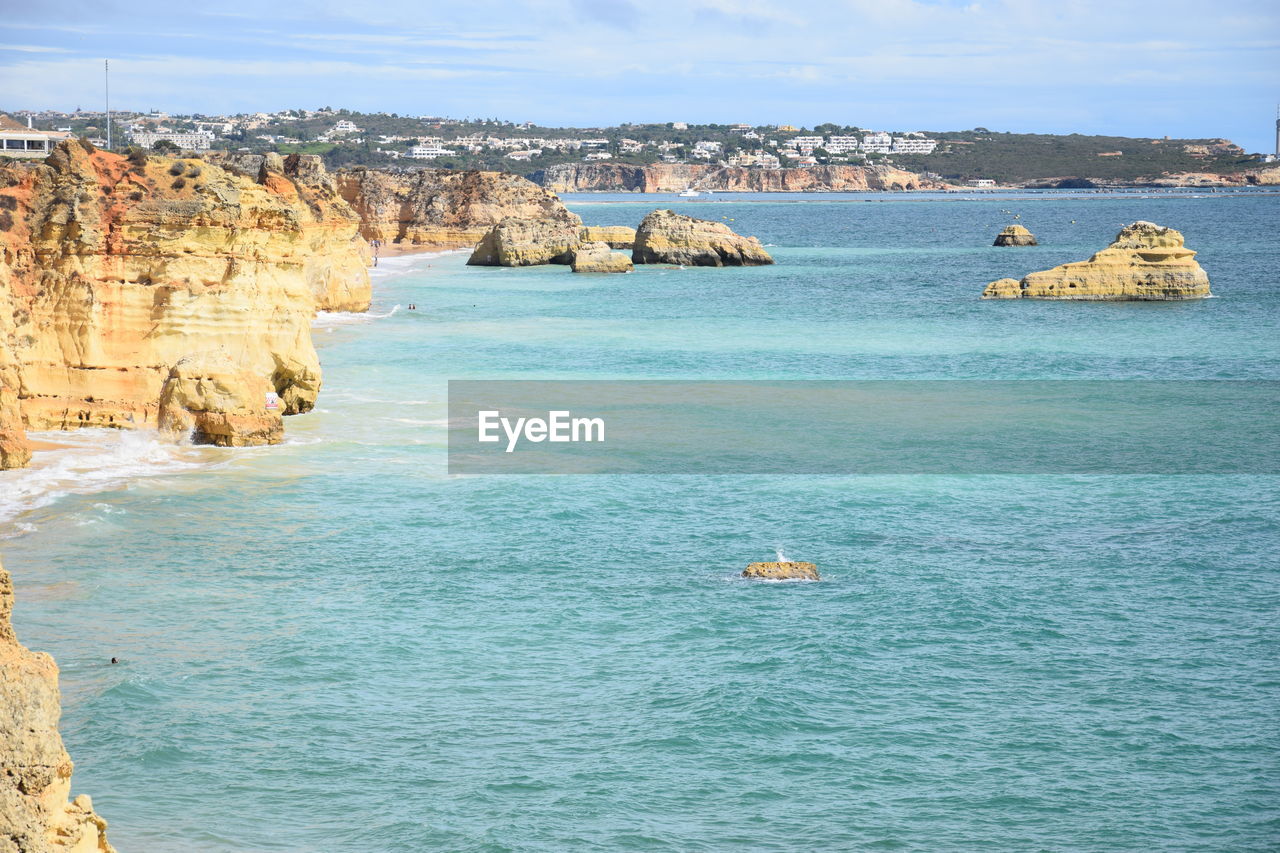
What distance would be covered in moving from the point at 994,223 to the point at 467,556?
16386 cm

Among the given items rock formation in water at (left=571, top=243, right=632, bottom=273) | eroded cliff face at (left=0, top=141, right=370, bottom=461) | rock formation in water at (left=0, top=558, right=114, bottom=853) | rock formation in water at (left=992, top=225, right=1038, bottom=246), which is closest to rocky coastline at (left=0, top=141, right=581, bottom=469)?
eroded cliff face at (left=0, top=141, right=370, bottom=461)

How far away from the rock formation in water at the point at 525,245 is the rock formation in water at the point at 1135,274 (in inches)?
1408

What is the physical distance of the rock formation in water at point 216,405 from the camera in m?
28.0

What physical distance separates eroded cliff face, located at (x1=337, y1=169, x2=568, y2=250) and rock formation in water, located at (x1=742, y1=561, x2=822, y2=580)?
9703 centimetres

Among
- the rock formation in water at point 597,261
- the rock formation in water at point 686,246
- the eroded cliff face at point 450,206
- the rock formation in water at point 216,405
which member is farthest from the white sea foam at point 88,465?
the eroded cliff face at point 450,206

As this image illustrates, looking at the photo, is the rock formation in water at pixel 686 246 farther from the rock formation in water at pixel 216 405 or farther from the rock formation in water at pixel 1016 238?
the rock formation in water at pixel 216 405

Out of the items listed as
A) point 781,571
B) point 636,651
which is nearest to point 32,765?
point 636,651

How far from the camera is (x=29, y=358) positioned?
28578mm

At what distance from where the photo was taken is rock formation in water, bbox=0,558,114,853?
819cm

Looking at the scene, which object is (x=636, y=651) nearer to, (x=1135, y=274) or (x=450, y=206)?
(x=1135, y=274)

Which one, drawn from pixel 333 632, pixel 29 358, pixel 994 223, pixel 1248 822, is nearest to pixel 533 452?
pixel 29 358

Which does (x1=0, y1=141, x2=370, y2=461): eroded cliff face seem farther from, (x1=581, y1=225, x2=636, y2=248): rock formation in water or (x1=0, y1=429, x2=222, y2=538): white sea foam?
(x1=581, y1=225, x2=636, y2=248): rock formation in water

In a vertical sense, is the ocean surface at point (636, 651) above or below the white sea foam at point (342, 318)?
below

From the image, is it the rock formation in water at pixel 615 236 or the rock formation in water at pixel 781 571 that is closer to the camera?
the rock formation in water at pixel 781 571
